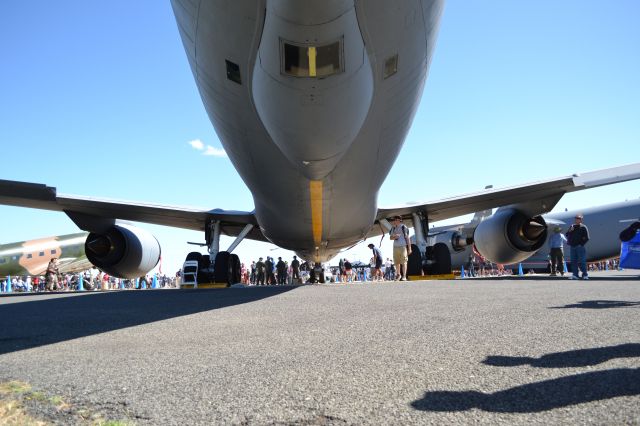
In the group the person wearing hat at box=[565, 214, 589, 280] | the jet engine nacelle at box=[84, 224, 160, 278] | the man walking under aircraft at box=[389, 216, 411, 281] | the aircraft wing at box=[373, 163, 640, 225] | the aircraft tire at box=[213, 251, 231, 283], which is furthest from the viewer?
the man walking under aircraft at box=[389, 216, 411, 281]

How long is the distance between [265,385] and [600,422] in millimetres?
1173

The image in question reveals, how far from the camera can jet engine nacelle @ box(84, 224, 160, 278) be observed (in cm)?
1037

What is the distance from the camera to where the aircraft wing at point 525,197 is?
799cm

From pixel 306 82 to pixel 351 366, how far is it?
2240 mm

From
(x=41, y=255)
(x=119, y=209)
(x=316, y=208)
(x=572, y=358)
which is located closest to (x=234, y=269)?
(x=119, y=209)

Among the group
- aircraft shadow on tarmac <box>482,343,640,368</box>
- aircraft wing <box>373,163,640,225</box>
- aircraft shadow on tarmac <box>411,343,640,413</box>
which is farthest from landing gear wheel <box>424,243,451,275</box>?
aircraft shadow on tarmac <box>411,343,640,413</box>

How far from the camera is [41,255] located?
34.2 m

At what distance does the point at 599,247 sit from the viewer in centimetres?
2748

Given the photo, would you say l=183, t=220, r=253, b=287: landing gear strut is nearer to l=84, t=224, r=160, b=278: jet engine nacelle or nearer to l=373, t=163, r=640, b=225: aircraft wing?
l=84, t=224, r=160, b=278: jet engine nacelle

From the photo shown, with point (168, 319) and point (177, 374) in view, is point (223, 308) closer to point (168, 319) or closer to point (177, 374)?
point (168, 319)

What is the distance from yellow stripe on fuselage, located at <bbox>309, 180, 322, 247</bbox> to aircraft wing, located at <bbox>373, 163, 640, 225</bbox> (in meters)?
3.24

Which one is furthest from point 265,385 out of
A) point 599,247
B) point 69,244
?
Result: point 69,244

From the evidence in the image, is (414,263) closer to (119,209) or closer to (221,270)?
(221,270)

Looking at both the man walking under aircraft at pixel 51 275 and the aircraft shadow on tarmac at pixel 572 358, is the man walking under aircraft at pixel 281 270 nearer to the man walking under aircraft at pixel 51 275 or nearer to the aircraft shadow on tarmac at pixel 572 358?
the man walking under aircraft at pixel 51 275
